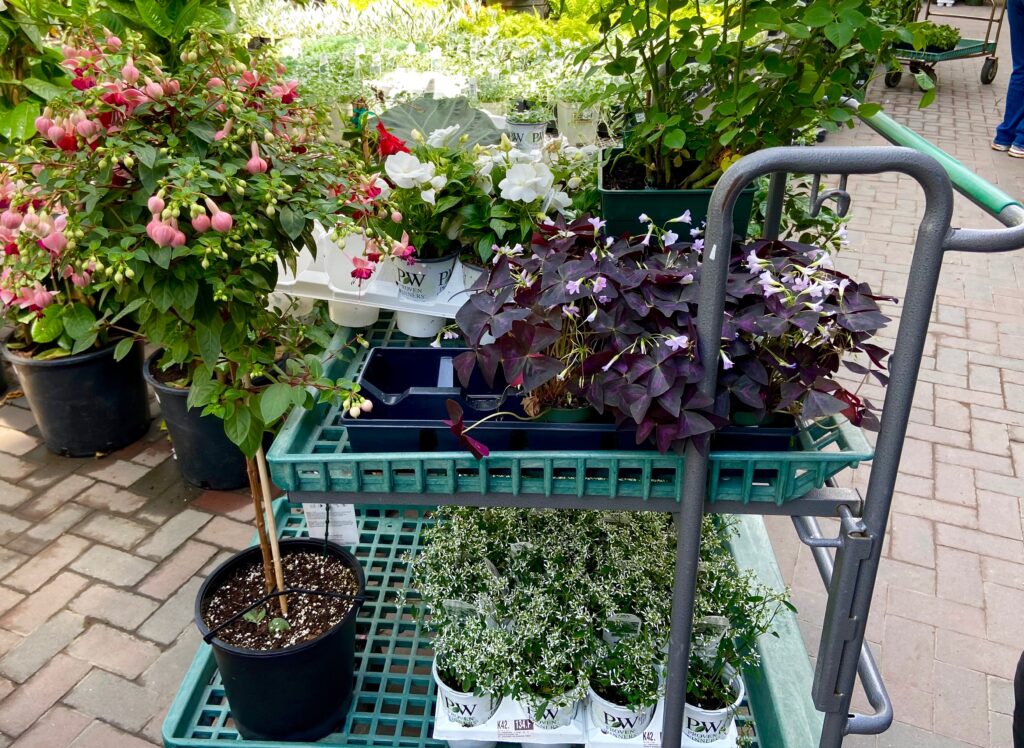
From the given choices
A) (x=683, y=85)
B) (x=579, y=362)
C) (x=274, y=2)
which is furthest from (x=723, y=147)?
(x=274, y=2)

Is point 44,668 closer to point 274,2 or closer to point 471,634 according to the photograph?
point 471,634

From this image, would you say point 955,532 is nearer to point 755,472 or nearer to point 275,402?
point 755,472

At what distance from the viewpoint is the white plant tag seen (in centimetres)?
176

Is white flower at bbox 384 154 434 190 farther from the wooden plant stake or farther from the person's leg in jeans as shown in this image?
the person's leg in jeans

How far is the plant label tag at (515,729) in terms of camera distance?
1.78m

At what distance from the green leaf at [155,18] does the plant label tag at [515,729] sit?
155 cm

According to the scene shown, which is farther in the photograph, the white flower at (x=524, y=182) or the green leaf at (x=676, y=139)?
the white flower at (x=524, y=182)

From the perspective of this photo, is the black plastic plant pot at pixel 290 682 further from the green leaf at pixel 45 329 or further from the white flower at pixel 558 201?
the green leaf at pixel 45 329

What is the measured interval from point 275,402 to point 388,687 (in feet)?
3.48

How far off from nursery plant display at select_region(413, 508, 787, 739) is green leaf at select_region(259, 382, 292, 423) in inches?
23.7

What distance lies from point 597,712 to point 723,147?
4.09 ft

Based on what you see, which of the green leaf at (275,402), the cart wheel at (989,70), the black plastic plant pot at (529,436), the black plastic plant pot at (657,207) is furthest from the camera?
the cart wheel at (989,70)

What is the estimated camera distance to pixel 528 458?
52.0 inches

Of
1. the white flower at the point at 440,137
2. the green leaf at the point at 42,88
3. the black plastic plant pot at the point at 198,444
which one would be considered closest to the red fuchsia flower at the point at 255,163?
the white flower at the point at 440,137
